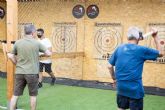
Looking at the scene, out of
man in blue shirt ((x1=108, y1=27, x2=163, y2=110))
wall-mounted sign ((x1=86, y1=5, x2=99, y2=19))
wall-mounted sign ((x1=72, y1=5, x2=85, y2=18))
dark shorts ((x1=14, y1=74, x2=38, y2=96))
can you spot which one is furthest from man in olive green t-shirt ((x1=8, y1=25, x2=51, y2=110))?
wall-mounted sign ((x1=72, y1=5, x2=85, y2=18))

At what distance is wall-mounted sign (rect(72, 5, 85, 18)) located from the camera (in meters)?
10.3

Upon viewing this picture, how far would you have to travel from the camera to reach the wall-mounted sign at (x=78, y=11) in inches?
404

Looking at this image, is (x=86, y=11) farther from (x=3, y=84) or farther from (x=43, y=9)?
(x=3, y=84)

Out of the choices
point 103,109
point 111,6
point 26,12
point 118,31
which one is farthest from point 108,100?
point 26,12

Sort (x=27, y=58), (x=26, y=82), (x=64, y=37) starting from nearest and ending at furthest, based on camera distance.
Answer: (x=27, y=58) < (x=26, y=82) < (x=64, y=37)

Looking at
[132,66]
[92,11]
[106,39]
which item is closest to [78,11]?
[92,11]

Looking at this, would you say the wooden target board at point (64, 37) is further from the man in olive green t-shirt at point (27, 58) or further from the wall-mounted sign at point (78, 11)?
the man in olive green t-shirt at point (27, 58)

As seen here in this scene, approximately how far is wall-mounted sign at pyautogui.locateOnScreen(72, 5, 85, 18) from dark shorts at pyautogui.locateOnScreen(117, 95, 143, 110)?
5692 millimetres

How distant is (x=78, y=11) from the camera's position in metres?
10.3

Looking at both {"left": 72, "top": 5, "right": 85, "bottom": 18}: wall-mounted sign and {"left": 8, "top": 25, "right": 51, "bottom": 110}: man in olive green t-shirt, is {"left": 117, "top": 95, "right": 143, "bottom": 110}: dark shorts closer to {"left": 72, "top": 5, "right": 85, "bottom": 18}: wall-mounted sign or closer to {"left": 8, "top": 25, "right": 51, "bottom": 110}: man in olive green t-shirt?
{"left": 8, "top": 25, "right": 51, "bottom": 110}: man in olive green t-shirt

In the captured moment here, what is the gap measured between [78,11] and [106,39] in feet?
3.98

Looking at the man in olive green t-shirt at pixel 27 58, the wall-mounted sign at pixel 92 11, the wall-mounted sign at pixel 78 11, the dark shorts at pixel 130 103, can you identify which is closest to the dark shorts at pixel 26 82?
the man in olive green t-shirt at pixel 27 58

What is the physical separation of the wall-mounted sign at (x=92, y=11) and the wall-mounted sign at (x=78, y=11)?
0.17m

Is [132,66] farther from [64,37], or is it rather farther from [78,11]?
[64,37]
